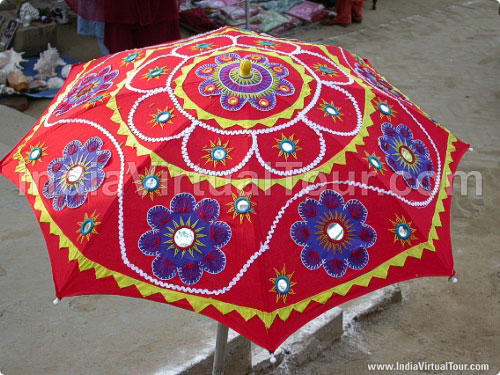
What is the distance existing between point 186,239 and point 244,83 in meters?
0.61

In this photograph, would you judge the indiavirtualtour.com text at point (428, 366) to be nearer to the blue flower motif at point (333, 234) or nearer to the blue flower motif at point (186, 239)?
the blue flower motif at point (333, 234)

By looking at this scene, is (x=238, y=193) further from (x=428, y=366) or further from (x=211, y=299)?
(x=428, y=366)

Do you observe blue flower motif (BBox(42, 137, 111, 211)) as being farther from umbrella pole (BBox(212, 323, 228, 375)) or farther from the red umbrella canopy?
umbrella pole (BBox(212, 323, 228, 375))

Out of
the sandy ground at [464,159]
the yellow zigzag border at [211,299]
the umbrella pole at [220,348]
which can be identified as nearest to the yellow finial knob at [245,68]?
Result: the yellow zigzag border at [211,299]

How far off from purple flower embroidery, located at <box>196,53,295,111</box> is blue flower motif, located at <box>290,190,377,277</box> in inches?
15.6

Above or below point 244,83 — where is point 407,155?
below

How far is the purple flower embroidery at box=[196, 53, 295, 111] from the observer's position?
80.0 inches

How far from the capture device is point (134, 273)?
1.87 m

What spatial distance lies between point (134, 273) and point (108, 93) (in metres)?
0.76

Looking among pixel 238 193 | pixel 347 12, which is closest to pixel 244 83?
pixel 238 193

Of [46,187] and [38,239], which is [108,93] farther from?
[38,239]

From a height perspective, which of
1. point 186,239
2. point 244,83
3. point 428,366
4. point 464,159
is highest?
point 244,83

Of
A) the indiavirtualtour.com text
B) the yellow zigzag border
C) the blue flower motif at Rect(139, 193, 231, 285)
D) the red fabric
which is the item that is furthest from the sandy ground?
the blue flower motif at Rect(139, 193, 231, 285)

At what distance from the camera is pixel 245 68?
6.74ft
